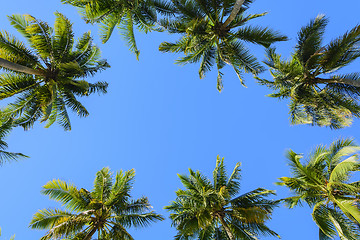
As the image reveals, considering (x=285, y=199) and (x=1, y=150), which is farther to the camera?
(x=285, y=199)

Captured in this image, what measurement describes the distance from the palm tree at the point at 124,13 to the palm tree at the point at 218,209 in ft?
24.4

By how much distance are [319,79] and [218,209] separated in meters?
8.65

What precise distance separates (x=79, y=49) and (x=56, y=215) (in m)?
8.39

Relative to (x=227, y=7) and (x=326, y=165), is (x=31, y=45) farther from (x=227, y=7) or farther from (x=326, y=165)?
(x=326, y=165)

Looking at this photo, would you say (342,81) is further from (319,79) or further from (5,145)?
(5,145)

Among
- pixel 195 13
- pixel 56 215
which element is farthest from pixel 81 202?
pixel 195 13

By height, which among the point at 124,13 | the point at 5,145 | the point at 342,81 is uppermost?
the point at 342,81

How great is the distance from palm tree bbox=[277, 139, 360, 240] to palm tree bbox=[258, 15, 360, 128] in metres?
2.69

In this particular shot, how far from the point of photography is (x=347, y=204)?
8.77 m

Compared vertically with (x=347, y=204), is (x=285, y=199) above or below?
above

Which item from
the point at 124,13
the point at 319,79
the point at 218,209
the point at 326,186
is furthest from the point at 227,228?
the point at 124,13

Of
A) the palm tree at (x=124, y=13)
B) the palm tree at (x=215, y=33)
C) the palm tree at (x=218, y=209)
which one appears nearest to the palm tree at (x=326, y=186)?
the palm tree at (x=218, y=209)

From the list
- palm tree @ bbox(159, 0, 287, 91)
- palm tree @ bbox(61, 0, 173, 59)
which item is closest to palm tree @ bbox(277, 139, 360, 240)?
palm tree @ bbox(159, 0, 287, 91)

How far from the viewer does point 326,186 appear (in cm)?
1077
